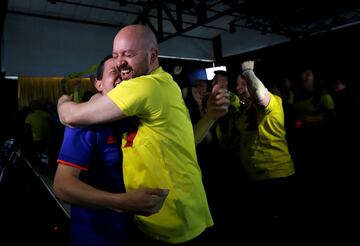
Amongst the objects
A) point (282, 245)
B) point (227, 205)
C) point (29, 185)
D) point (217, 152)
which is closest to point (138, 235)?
point (282, 245)

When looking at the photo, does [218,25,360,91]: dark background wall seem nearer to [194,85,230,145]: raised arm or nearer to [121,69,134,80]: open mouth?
[194,85,230,145]: raised arm

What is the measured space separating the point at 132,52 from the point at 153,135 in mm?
363

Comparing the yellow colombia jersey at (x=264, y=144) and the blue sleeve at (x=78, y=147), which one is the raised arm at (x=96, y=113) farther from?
the yellow colombia jersey at (x=264, y=144)

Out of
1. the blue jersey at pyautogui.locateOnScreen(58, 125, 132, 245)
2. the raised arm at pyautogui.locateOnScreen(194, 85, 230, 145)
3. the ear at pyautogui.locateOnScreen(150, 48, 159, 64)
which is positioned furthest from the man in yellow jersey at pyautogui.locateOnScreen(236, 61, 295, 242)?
the blue jersey at pyautogui.locateOnScreen(58, 125, 132, 245)

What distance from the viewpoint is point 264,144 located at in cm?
263

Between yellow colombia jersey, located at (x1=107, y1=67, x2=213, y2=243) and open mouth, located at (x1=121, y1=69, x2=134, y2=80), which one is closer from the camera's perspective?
yellow colombia jersey, located at (x1=107, y1=67, x2=213, y2=243)

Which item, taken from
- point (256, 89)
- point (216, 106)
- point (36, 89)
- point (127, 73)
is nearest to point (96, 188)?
point (127, 73)

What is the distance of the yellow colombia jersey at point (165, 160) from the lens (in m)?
1.09

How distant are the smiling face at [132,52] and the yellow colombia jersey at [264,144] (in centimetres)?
147

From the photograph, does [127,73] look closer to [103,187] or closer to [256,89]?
[103,187]

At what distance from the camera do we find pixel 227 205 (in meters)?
3.91

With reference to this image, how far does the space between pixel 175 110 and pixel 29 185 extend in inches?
174

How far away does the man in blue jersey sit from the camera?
3.02 ft

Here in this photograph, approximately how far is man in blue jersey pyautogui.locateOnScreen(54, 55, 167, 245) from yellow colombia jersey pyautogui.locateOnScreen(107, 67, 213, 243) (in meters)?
0.07
